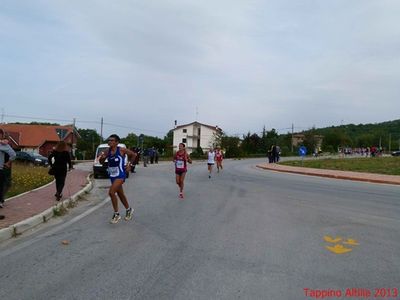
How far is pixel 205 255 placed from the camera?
6.31m

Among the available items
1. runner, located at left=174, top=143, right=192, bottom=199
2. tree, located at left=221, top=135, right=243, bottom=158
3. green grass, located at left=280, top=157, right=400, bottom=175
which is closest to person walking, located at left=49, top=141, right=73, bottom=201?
runner, located at left=174, top=143, right=192, bottom=199

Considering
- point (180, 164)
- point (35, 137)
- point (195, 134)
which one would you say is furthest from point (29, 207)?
point (195, 134)

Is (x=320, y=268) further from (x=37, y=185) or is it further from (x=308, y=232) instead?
(x=37, y=185)

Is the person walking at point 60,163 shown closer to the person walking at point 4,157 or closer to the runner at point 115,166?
the person walking at point 4,157

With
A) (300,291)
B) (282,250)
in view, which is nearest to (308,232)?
(282,250)

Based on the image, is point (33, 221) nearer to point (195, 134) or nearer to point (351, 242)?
point (351, 242)

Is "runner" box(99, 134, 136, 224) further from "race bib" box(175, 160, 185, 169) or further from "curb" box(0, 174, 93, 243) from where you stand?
"race bib" box(175, 160, 185, 169)

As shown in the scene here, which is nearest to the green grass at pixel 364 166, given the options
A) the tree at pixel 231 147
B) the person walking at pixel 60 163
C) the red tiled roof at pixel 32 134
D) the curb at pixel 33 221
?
the person walking at pixel 60 163

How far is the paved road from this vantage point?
496cm

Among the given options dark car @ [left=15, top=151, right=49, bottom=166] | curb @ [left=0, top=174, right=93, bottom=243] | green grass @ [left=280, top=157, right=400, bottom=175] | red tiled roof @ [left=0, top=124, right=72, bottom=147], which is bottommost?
curb @ [left=0, top=174, right=93, bottom=243]

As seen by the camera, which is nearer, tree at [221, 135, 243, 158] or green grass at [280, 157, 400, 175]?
green grass at [280, 157, 400, 175]

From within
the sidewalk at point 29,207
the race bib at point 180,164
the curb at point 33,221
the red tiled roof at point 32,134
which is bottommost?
the curb at point 33,221

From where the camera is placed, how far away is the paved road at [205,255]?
195 inches

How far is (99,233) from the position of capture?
7.88m
